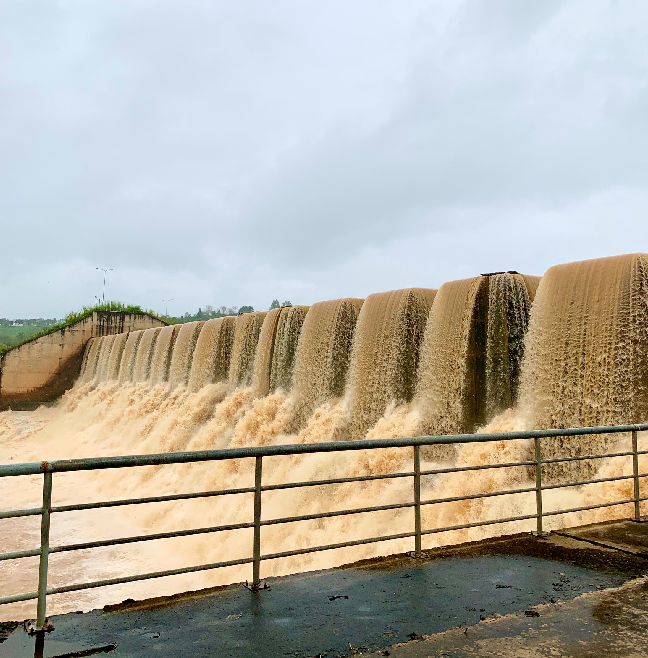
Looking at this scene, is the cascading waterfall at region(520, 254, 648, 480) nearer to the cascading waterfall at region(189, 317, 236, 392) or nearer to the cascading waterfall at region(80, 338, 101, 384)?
the cascading waterfall at region(189, 317, 236, 392)

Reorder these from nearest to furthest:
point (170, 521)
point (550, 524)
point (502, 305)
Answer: point (550, 524), point (502, 305), point (170, 521)

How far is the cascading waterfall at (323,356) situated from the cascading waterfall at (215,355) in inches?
200

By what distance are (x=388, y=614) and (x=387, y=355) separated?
8530mm

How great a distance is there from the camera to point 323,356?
13.4 m

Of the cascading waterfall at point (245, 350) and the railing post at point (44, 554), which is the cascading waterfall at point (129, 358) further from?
the railing post at point (44, 554)

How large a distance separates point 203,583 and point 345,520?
87.1 inches

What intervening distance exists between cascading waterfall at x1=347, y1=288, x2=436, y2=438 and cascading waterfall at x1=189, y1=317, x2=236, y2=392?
759cm

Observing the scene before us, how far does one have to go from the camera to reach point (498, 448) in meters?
8.32

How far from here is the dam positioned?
748cm

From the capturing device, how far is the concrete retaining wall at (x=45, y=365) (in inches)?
1356

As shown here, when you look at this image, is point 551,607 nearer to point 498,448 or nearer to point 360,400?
point 498,448

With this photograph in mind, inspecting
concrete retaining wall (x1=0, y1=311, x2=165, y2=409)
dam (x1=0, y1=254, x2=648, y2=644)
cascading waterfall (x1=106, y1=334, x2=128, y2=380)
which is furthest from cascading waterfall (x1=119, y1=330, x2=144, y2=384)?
dam (x1=0, y1=254, x2=648, y2=644)

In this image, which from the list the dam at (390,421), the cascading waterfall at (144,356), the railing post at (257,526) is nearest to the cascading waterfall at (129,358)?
the cascading waterfall at (144,356)

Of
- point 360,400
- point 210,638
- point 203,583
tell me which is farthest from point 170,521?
point 210,638
